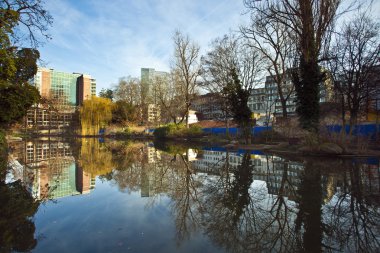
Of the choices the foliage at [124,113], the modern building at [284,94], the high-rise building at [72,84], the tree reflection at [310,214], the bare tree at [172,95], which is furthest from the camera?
the high-rise building at [72,84]

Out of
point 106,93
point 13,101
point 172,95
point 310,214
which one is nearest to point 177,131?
point 172,95

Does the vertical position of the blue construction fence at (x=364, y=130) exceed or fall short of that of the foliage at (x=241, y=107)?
it falls short

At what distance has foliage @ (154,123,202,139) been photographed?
38.1 m

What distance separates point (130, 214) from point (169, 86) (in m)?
43.0

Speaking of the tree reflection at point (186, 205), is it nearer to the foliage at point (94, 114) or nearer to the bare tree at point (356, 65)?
the bare tree at point (356, 65)

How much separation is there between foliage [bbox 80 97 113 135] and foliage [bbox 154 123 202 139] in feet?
67.7

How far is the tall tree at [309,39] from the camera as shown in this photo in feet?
60.1

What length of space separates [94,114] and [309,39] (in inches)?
1948

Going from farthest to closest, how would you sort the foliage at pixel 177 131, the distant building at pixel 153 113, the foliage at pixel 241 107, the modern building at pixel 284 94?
the distant building at pixel 153 113 < the foliage at pixel 177 131 < the modern building at pixel 284 94 < the foliage at pixel 241 107

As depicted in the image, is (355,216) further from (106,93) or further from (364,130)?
(106,93)

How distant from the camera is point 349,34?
2356 centimetres

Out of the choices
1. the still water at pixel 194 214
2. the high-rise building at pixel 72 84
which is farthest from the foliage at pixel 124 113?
the still water at pixel 194 214

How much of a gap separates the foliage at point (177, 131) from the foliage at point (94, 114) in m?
20.6

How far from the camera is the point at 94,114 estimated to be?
58219 millimetres
